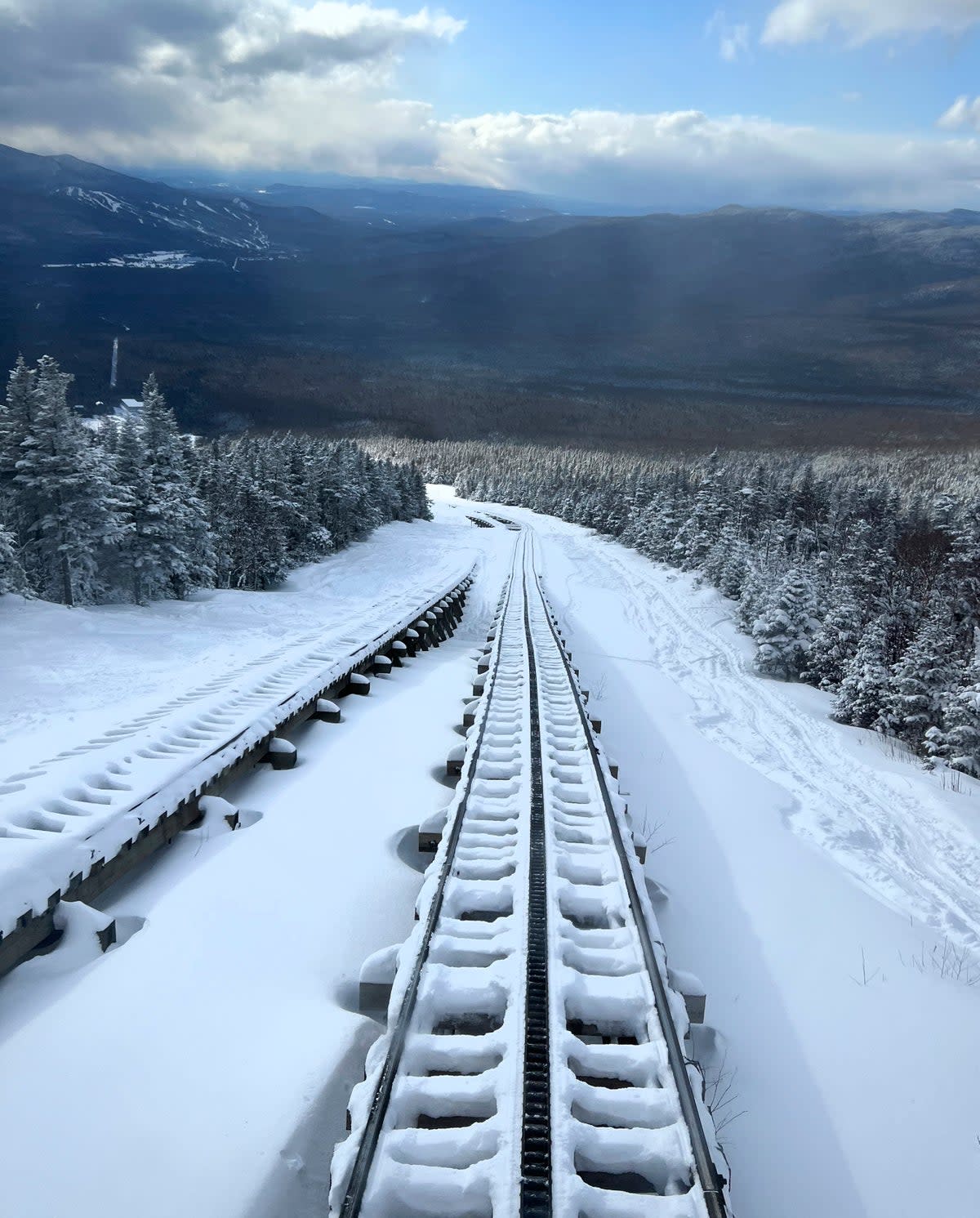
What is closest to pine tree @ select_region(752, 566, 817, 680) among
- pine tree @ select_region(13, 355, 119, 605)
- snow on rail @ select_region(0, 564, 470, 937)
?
snow on rail @ select_region(0, 564, 470, 937)

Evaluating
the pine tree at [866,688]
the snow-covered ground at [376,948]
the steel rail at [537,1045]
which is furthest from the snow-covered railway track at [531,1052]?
the pine tree at [866,688]

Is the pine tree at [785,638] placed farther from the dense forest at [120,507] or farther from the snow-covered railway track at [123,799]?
the dense forest at [120,507]

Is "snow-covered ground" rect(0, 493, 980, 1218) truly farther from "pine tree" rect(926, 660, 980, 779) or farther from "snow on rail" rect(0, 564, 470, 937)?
"pine tree" rect(926, 660, 980, 779)

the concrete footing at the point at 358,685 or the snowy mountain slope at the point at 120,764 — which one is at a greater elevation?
the snowy mountain slope at the point at 120,764

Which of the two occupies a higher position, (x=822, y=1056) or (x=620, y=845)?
(x=620, y=845)

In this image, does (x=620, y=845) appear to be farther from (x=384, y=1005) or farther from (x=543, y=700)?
(x=543, y=700)

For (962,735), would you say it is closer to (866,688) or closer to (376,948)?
(866,688)

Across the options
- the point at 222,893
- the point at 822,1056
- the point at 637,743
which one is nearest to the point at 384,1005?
the point at 222,893
